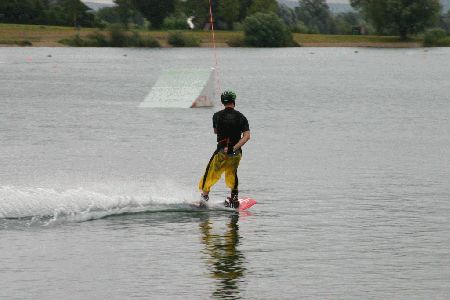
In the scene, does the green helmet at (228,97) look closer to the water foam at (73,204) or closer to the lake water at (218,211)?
the lake water at (218,211)

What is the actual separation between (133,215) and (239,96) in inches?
1746

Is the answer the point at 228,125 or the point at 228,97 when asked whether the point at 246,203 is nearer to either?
the point at 228,125

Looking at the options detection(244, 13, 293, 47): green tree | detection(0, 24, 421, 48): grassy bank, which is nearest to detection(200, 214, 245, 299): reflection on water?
detection(0, 24, 421, 48): grassy bank

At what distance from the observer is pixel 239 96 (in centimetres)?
6256

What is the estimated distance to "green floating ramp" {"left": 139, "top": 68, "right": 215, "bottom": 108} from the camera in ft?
157

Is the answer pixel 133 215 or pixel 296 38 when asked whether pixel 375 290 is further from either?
pixel 296 38

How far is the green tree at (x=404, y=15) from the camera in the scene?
172250 millimetres

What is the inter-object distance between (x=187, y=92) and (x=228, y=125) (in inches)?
1293

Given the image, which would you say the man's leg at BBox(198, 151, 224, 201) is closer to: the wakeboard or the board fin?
the wakeboard

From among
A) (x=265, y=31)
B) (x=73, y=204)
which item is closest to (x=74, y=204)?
(x=73, y=204)

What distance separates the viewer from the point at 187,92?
50.8 m

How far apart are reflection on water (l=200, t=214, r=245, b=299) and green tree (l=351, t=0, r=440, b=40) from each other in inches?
6178

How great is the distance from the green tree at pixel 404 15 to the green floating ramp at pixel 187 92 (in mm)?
121688

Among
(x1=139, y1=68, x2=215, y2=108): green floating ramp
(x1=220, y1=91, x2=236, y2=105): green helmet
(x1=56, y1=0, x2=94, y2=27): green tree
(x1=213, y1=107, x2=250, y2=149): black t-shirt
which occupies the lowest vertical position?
(x1=56, y1=0, x2=94, y2=27): green tree
